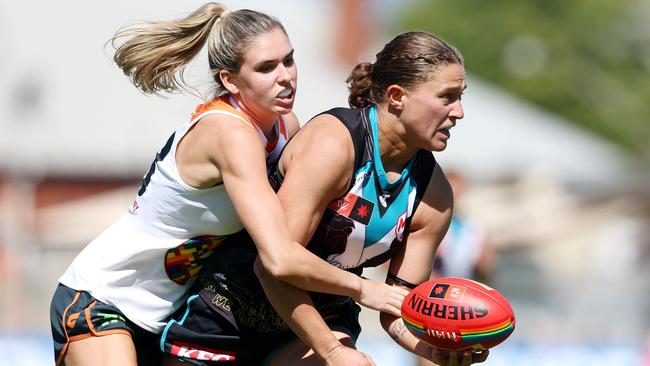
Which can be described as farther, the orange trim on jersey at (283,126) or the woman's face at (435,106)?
the orange trim on jersey at (283,126)

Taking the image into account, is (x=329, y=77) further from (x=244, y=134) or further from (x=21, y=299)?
(x=244, y=134)

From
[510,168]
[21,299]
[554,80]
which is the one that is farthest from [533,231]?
[554,80]

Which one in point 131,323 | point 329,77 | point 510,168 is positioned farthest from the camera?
point 329,77

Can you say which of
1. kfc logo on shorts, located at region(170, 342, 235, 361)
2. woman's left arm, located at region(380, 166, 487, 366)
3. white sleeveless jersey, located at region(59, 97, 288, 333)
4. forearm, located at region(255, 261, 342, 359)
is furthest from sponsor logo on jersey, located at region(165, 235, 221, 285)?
woman's left arm, located at region(380, 166, 487, 366)

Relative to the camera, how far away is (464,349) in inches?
165

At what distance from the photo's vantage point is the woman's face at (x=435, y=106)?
4.15 meters

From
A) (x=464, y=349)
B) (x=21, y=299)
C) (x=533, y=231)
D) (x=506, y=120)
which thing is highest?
(x=506, y=120)

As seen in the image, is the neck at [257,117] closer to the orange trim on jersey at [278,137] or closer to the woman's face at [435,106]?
the orange trim on jersey at [278,137]

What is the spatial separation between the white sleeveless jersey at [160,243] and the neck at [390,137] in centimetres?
38

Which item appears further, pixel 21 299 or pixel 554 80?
pixel 554 80

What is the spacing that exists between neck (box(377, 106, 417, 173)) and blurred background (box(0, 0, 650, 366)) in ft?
14.1

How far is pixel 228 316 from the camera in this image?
446 centimetres

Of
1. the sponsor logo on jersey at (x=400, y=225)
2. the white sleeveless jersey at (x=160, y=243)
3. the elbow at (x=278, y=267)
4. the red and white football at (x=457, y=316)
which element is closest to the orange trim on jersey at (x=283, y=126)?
the white sleeveless jersey at (x=160, y=243)

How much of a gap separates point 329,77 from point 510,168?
192 inches
